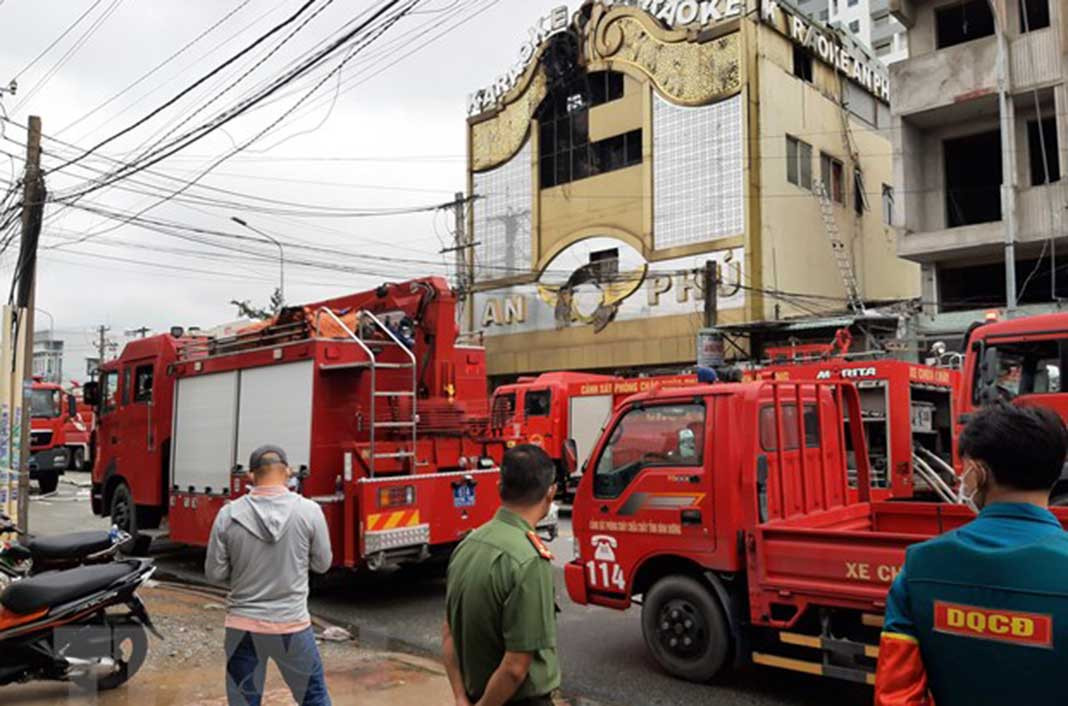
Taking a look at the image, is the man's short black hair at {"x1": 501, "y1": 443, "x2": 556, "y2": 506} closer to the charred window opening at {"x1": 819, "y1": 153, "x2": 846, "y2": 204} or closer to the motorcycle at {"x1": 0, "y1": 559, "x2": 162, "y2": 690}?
the motorcycle at {"x1": 0, "y1": 559, "x2": 162, "y2": 690}

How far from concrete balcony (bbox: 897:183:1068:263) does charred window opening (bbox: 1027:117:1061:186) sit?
4.42 ft

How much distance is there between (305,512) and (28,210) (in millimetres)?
12017

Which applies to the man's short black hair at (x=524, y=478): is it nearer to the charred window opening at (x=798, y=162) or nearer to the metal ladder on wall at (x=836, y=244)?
the charred window opening at (x=798, y=162)

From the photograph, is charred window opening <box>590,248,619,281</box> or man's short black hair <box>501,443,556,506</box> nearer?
man's short black hair <box>501,443,556,506</box>

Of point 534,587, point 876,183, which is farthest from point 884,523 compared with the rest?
point 876,183

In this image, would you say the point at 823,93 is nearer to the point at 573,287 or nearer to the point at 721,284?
the point at 721,284

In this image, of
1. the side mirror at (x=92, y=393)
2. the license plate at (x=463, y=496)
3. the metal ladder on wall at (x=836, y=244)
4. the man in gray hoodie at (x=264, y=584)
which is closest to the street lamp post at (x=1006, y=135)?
the metal ladder on wall at (x=836, y=244)

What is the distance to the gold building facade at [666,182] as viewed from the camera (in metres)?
26.8

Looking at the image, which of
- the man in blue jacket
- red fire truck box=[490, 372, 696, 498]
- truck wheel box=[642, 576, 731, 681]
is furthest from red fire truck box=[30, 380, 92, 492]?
the man in blue jacket

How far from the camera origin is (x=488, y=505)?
29.5 feet

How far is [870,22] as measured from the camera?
6962 centimetres

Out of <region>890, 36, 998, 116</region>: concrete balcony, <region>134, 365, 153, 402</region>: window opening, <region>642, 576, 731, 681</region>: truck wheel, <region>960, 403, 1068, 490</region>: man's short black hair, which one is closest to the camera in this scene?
<region>960, 403, 1068, 490</region>: man's short black hair

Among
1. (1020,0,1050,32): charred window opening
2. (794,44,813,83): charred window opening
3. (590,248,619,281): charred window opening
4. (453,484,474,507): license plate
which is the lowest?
(453,484,474,507): license plate

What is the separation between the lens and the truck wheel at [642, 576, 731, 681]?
18.5 feet
